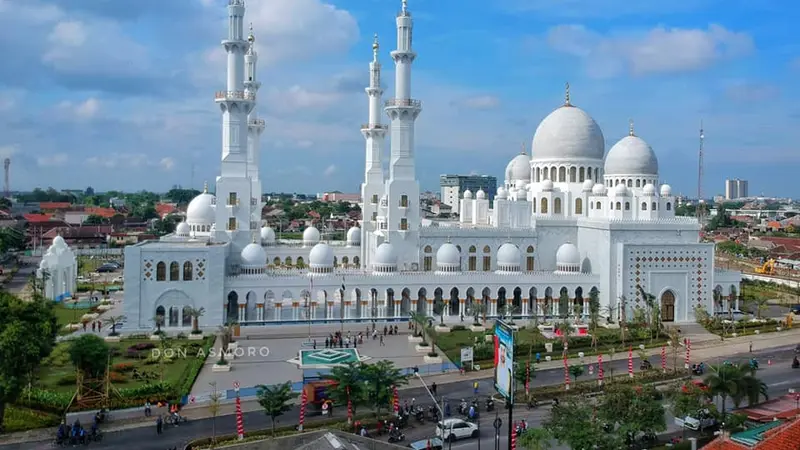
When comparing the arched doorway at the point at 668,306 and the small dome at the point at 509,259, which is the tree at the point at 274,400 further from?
the arched doorway at the point at 668,306

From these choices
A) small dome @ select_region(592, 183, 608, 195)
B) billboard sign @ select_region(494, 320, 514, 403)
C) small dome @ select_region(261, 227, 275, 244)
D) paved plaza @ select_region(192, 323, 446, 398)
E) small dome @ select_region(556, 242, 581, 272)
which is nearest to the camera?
billboard sign @ select_region(494, 320, 514, 403)

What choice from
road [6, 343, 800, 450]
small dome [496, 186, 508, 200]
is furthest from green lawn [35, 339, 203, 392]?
small dome [496, 186, 508, 200]

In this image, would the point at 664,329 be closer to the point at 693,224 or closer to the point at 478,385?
the point at 693,224

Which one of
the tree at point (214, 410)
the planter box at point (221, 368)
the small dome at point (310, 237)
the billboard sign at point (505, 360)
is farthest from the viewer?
the small dome at point (310, 237)

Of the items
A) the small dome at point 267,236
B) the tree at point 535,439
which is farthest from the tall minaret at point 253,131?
the tree at point 535,439

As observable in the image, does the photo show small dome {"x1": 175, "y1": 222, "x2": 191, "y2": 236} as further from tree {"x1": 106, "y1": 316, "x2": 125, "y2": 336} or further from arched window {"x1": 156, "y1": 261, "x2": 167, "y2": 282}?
arched window {"x1": 156, "y1": 261, "x2": 167, "y2": 282}

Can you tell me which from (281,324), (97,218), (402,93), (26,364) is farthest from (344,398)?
(97,218)
